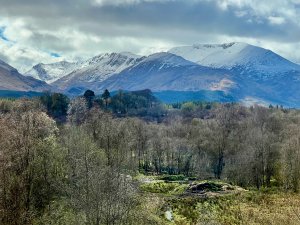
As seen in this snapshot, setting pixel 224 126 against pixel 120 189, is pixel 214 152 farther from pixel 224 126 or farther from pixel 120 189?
pixel 120 189

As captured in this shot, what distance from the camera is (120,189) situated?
41.5m

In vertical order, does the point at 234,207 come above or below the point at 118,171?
below

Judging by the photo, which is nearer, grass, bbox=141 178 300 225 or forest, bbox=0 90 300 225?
forest, bbox=0 90 300 225

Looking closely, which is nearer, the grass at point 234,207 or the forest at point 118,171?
the forest at point 118,171

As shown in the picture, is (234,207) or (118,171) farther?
(234,207)

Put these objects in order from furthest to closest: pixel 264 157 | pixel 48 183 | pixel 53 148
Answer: pixel 264 157 < pixel 53 148 < pixel 48 183

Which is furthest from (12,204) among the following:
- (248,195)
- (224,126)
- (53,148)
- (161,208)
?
(224,126)

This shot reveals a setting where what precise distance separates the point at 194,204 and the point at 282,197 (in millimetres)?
14704

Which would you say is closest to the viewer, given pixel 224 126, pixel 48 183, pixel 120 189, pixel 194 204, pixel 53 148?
pixel 120 189

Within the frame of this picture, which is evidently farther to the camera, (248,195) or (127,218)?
(248,195)

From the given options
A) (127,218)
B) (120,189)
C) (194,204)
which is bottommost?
(194,204)

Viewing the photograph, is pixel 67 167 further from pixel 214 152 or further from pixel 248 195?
pixel 214 152

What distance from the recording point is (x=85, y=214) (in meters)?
42.5

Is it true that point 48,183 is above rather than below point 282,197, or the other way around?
above
